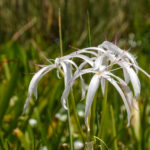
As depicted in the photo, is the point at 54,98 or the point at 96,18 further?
the point at 96,18

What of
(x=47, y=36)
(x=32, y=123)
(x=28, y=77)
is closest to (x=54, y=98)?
(x=32, y=123)

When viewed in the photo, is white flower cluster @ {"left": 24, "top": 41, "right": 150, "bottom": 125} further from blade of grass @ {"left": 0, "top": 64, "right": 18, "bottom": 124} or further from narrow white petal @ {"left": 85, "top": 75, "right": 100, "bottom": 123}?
blade of grass @ {"left": 0, "top": 64, "right": 18, "bottom": 124}

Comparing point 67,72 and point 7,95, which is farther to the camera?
point 7,95

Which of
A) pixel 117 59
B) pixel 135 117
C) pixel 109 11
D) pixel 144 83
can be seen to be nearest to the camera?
pixel 117 59

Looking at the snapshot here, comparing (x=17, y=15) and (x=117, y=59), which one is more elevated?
(x=17, y=15)

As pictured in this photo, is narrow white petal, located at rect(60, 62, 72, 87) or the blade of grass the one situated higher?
narrow white petal, located at rect(60, 62, 72, 87)

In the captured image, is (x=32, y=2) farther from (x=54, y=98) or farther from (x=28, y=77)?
(x=28, y=77)

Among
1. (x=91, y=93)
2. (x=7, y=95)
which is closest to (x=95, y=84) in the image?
(x=91, y=93)

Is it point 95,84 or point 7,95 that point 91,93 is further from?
point 7,95

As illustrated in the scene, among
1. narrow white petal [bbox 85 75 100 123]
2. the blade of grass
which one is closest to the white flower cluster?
narrow white petal [bbox 85 75 100 123]

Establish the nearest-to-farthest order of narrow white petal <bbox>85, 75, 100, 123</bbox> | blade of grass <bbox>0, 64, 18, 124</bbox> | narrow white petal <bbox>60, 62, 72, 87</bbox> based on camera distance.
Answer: narrow white petal <bbox>85, 75, 100, 123</bbox> < narrow white petal <bbox>60, 62, 72, 87</bbox> < blade of grass <bbox>0, 64, 18, 124</bbox>

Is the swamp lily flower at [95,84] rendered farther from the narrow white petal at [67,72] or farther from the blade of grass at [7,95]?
the blade of grass at [7,95]
